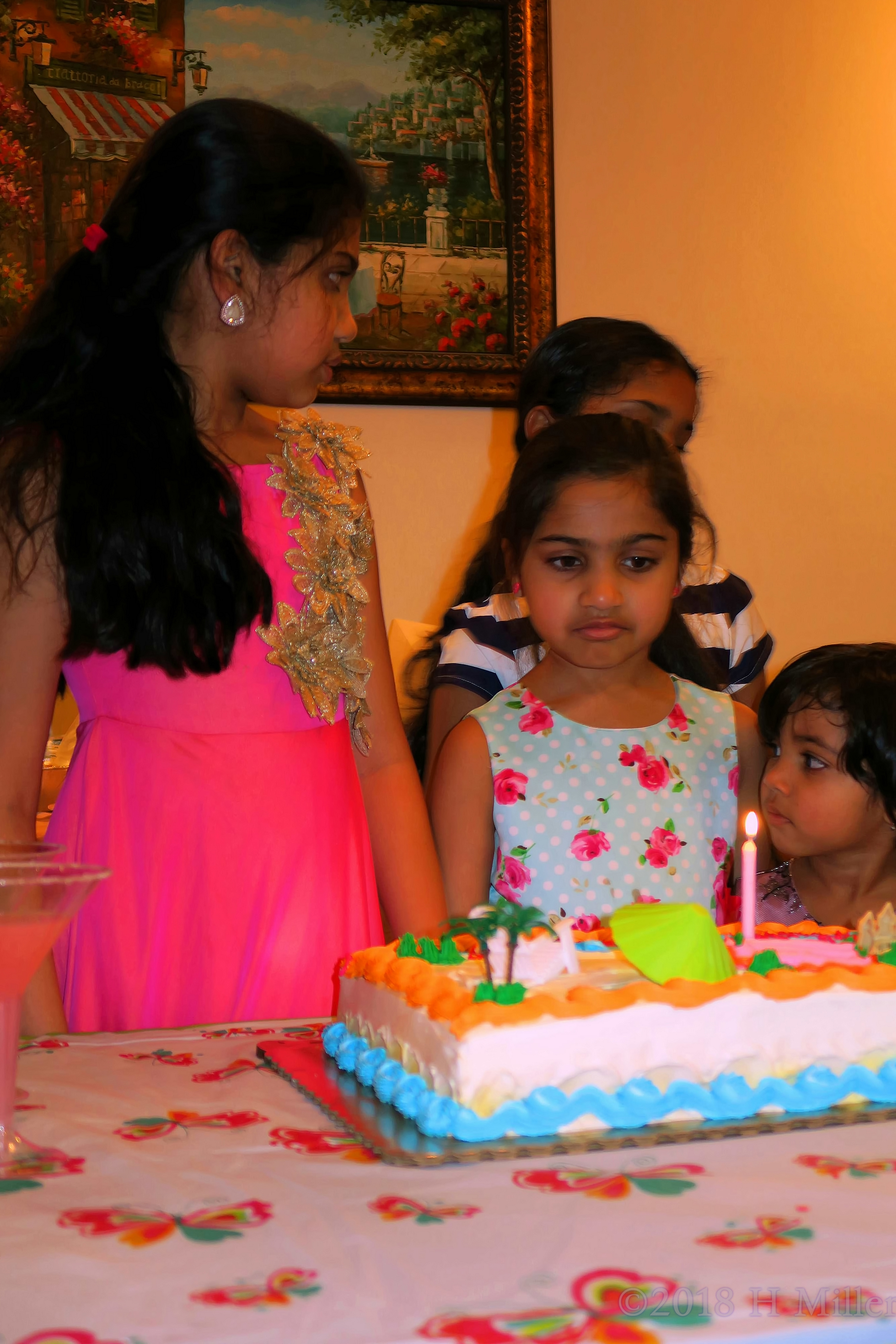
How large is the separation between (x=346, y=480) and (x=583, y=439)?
29cm

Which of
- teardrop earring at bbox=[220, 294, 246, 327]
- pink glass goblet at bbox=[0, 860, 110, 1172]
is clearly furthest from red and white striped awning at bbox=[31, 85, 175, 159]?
pink glass goblet at bbox=[0, 860, 110, 1172]

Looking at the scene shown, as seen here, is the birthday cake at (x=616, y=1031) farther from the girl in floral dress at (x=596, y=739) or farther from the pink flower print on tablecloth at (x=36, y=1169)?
the girl in floral dress at (x=596, y=739)

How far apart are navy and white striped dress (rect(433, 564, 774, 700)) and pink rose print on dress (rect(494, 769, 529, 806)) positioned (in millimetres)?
261

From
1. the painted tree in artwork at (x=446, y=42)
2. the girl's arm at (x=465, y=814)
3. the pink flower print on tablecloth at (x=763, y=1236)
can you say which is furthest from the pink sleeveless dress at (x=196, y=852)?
the painted tree in artwork at (x=446, y=42)

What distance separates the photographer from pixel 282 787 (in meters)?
1.36

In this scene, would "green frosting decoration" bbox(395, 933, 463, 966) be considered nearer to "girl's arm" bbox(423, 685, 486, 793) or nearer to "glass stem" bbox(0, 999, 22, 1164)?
"glass stem" bbox(0, 999, 22, 1164)

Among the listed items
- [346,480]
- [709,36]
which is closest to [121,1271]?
[346,480]

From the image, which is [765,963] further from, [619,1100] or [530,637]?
[530,637]

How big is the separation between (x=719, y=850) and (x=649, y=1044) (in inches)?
30.8

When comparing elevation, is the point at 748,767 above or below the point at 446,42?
below

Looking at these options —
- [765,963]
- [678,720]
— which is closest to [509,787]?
[678,720]

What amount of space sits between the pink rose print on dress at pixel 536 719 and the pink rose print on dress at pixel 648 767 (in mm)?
90

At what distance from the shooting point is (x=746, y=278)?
3154 millimetres

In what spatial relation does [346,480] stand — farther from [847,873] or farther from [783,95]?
[783,95]
